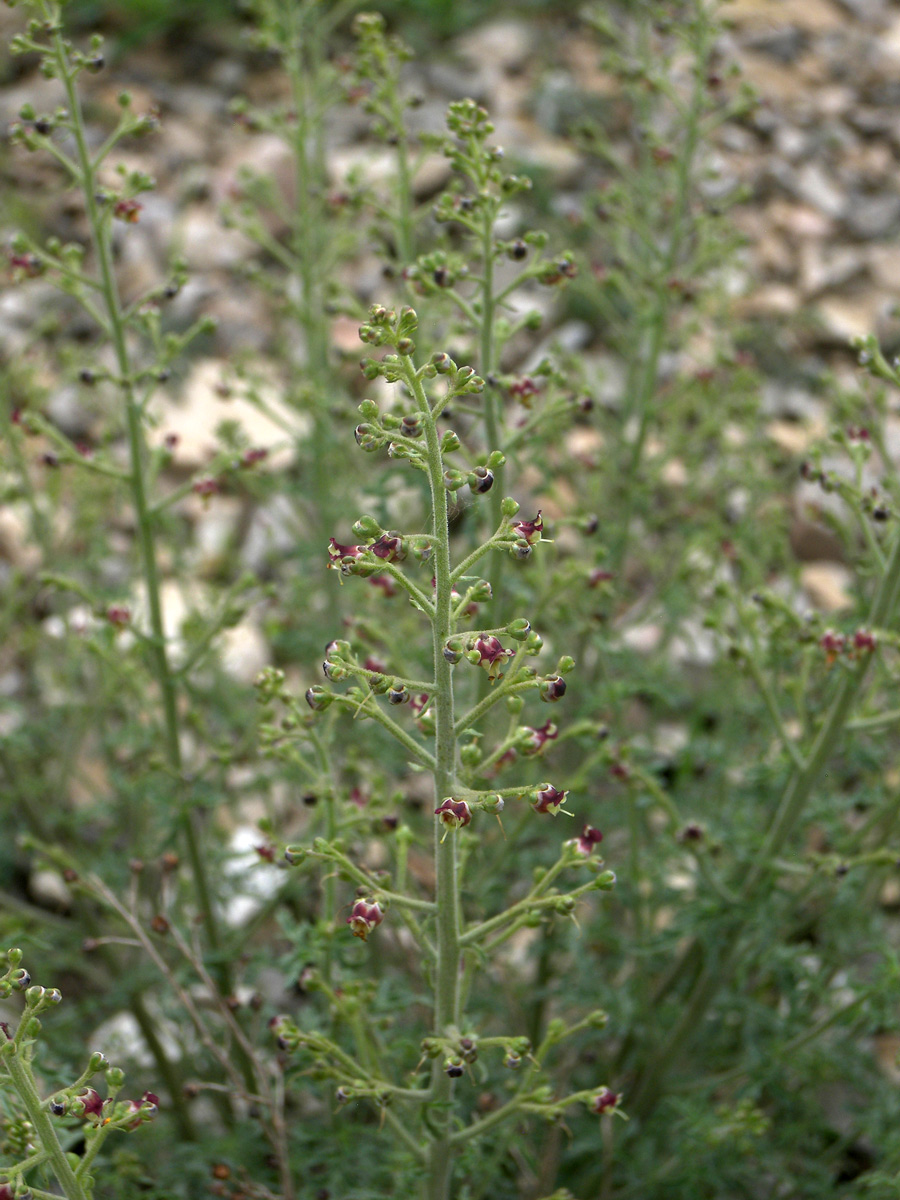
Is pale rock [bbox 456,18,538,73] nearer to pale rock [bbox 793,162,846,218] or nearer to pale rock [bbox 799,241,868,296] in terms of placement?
pale rock [bbox 793,162,846,218]

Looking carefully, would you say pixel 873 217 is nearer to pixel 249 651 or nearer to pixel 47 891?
pixel 249 651

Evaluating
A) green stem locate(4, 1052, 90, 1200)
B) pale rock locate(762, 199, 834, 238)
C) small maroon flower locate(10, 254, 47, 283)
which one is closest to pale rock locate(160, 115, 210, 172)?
pale rock locate(762, 199, 834, 238)

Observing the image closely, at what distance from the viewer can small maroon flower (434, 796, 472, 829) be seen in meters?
2.13

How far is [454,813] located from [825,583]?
5588 mm

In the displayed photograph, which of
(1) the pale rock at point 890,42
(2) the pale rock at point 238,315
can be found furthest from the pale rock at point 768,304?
(2) the pale rock at point 238,315

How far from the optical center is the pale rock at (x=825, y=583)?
700cm

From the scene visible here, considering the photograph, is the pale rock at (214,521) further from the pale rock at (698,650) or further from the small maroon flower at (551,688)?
the small maroon flower at (551,688)

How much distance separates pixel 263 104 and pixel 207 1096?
8085mm

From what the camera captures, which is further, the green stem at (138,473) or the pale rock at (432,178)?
the pale rock at (432,178)

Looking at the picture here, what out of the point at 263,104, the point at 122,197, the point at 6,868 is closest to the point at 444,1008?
the point at 122,197

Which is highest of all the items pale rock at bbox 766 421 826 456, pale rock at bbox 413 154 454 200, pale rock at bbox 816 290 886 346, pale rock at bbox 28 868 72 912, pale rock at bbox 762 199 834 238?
pale rock at bbox 413 154 454 200

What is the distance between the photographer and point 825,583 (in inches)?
282

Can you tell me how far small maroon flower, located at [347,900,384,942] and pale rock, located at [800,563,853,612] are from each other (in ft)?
17.0

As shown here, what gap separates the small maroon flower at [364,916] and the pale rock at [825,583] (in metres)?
5.18
